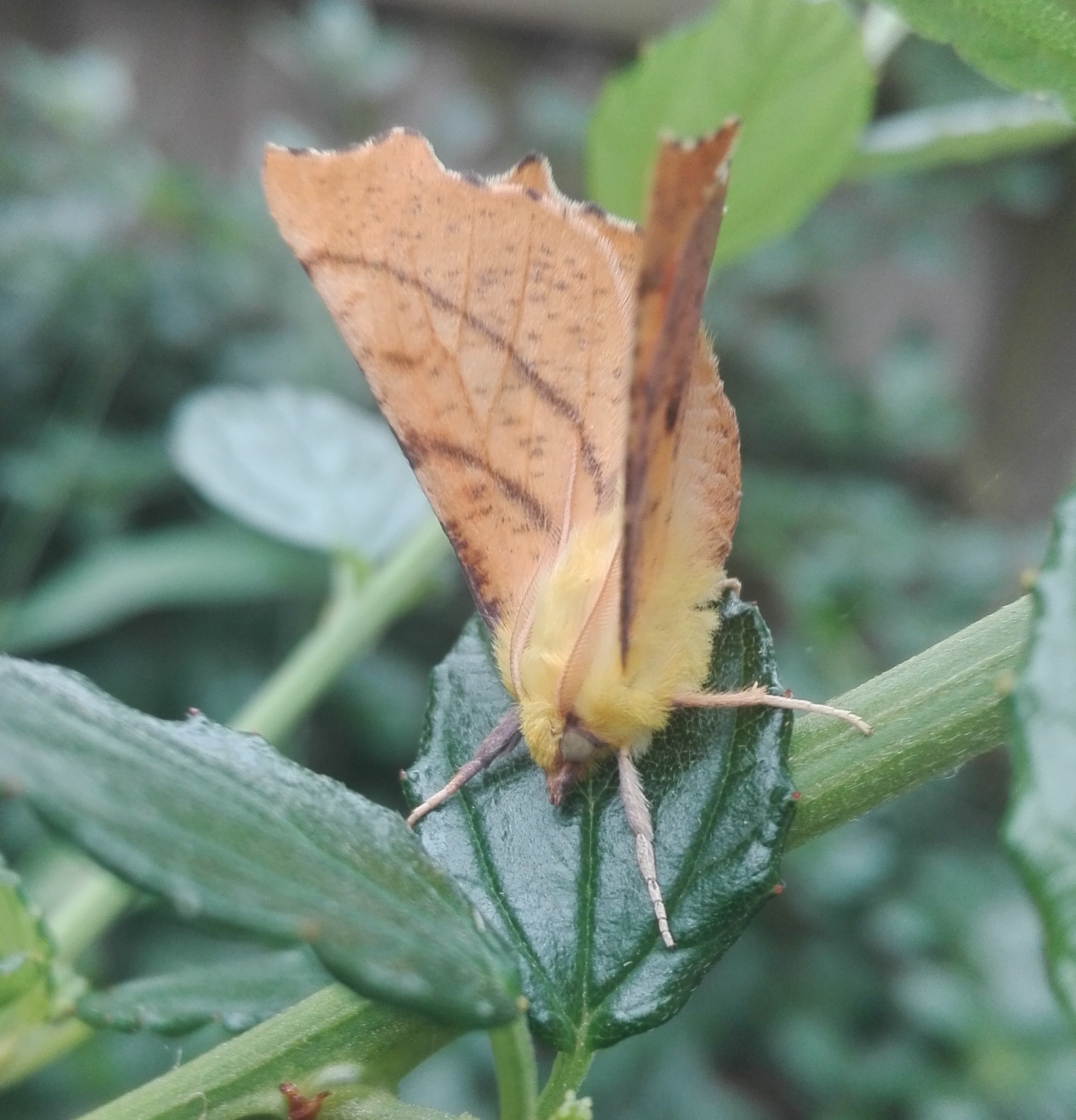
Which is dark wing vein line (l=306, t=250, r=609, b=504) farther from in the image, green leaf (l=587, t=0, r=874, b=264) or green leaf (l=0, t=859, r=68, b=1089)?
green leaf (l=0, t=859, r=68, b=1089)

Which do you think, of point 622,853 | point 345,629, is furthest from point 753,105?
point 622,853

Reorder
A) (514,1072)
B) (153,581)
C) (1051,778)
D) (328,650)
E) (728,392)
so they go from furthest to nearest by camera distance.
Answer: (728,392) → (153,581) → (328,650) → (514,1072) → (1051,778)

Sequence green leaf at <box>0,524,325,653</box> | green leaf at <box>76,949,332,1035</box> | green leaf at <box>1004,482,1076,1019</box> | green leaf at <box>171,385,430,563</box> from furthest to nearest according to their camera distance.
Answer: green leaf at <box>0,524,325,653</box>, green leaf at <box>171,385,430,563</box>, green leaf at <box>76,949,332,1035</box>, green leaf at <box>1004,482,1076,1019</box>

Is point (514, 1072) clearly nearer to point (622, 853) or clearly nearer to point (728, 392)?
point (622, 853)

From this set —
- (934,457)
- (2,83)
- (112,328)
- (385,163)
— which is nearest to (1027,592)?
(385,163)

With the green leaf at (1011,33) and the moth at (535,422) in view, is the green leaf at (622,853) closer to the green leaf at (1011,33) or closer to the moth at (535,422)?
the moth at (535,422)

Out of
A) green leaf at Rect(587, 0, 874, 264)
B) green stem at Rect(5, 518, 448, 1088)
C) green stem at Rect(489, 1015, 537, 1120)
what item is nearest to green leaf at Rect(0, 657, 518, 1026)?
green stem at Rect(489, 1015, 537, 1120)
